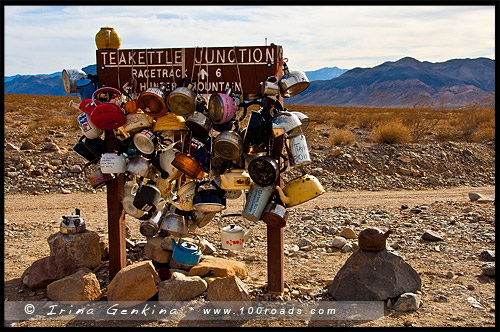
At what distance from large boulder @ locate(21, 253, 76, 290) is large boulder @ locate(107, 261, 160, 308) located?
0.70 m

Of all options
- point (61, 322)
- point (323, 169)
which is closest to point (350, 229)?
point (61, 322)

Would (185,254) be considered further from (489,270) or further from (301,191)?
(489,270)

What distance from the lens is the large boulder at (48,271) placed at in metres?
4.36

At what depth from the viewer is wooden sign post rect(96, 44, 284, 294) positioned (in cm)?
393

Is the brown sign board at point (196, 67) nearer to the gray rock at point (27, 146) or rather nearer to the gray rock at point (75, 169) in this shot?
the gray rock at point (75, 169)

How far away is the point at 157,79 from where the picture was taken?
13.5ft

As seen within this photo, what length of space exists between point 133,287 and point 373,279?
1822 mm

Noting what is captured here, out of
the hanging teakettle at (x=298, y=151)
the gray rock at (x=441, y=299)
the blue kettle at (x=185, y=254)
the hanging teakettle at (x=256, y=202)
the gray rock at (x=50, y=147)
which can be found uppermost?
the gray rock at (x=50, y=147)

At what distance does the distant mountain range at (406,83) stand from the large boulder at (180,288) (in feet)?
365

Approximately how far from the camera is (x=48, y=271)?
14.4 ft

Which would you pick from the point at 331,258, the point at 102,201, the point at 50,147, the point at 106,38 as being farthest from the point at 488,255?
the point at 50,147

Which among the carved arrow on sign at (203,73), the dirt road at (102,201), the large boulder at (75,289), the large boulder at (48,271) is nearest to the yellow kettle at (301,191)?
the carved arrow on sign at (203,73)

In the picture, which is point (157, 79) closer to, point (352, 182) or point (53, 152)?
point (352, 182)

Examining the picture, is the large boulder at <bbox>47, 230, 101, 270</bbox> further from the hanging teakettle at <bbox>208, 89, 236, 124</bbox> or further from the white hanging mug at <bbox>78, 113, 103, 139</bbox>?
the hanging teakettle at <bbox>208, 89, 236, 124</bbox>
